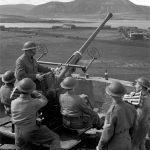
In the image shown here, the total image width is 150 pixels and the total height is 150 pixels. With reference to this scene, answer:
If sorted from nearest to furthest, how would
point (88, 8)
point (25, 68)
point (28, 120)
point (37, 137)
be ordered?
point (28, 120), point (37, 137), point (25, 68), point (88, 8)

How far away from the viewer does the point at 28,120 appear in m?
4.28

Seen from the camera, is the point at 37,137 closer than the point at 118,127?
No

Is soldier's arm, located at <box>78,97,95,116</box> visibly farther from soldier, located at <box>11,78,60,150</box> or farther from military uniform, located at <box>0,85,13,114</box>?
military uniform, located at <box>0,85,13,114</box>

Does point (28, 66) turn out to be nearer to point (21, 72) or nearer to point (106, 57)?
point (21, 72)

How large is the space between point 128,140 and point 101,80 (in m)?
4.30

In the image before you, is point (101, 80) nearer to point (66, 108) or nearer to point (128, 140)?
point (66, 108)

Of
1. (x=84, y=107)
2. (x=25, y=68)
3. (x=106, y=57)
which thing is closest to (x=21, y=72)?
(x=25, y=68)

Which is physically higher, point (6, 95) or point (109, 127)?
point (109, 127)

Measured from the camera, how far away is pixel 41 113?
546 cm

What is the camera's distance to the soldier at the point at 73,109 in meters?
4.70

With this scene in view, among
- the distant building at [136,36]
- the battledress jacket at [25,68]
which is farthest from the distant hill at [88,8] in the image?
the battledress jacket at [25,68]

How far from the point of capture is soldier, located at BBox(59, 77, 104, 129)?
4.70 metres

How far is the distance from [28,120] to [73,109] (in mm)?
732

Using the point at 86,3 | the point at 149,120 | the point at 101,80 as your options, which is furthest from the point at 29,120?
the point at 86,3
